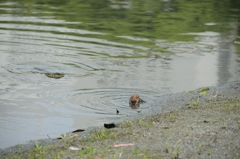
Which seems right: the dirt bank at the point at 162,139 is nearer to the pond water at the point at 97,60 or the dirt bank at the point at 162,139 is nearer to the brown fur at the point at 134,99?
the brown fur at the point at 134,99

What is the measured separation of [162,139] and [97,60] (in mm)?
6486

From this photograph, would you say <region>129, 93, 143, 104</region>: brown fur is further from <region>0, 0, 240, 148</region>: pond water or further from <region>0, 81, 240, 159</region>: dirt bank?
<region>0, 81, 240, 159</region>: dirt bank

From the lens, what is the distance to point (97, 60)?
490 inches

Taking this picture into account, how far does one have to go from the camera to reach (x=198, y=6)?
23094 mm

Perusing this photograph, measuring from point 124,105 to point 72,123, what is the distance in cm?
117

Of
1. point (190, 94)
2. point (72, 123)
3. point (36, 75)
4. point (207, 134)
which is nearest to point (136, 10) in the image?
point (36, 75)

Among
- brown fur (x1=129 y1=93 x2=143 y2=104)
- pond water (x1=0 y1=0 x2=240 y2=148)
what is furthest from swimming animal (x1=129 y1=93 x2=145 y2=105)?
pond water (x1=0 y1=0 x2=240 y2=148)

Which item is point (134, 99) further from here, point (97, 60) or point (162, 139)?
point (97, 60)

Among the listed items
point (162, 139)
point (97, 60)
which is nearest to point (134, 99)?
point (162, 139)

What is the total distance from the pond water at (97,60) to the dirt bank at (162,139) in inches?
36.1

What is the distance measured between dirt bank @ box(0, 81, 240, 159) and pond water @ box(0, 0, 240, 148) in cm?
92

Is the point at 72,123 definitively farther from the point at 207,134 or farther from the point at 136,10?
the point at 136,10

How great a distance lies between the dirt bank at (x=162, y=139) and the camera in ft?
18.3

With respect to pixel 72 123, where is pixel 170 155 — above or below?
above
